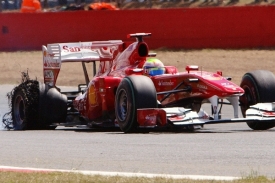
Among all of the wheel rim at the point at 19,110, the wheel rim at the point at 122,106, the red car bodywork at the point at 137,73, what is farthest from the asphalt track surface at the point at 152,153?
Result: the wheel rim at the point at 19,110

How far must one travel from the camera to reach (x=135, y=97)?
456 inches

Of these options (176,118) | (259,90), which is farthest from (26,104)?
(259,90)

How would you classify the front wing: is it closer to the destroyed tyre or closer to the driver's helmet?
the driver's helmet

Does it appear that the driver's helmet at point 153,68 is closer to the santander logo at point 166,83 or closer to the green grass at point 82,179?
the santander logo at point 166,83

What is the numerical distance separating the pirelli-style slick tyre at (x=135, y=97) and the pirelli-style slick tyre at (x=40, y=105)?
101 inches

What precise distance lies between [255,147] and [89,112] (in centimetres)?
508

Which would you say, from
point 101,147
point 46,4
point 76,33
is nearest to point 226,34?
point 76,33

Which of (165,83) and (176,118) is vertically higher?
(165,83)

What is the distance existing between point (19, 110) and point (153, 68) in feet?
10.6

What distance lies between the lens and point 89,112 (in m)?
13.9

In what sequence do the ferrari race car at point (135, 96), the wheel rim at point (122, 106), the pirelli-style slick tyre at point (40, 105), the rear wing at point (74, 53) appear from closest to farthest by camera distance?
1. the ferrari race car at point (135, 96)
2. the wheel rim at point (122, 106)
3. the pirelli-style slick tyre at point (40, 105)
4. the rear wing at point (74, 53)

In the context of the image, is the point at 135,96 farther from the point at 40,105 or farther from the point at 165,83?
the point at 40,105

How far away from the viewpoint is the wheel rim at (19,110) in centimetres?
1458

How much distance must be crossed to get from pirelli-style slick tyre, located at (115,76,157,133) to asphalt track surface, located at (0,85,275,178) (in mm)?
301
